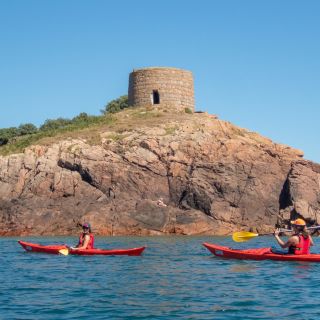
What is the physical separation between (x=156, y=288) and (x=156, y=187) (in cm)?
2738

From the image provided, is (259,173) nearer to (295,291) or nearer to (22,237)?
(22,237)

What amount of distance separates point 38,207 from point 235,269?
23.6 m

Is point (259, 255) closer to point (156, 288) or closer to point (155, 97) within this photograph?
point (156, 288)

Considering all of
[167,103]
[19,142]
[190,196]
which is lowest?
[190,196]

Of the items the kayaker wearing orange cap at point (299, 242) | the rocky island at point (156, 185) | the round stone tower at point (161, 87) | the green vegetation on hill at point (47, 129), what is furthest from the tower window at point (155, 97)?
the kayaker wearing orange cap at point (299, 242)

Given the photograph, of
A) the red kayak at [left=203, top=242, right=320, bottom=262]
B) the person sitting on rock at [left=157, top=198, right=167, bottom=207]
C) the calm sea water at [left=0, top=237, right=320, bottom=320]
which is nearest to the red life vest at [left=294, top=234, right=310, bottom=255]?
the red kayak at [left=203, top=242, right=320, bottom=262]

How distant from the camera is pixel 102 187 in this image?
41.8m

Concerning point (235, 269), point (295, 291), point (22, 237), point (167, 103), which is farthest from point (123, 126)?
point (295, 291)

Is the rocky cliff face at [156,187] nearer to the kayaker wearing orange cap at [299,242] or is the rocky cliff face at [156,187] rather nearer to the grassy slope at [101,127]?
the grassy slope at [101,127]

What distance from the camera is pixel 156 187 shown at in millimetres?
42281

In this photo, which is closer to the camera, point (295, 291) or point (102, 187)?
point (295, 291)

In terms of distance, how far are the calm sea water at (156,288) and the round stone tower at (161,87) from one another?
35.5 meters

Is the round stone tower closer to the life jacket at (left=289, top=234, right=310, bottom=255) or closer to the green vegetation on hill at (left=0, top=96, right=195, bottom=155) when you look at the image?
the green vegetation on hill at (left=0, top=96, right=195, bottom=155)

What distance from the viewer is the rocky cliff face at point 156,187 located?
3978 cm
